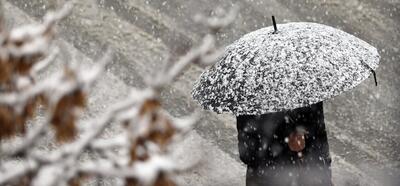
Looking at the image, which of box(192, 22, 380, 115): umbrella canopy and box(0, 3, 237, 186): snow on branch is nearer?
box(0, 3, 237, 186): snow on branch

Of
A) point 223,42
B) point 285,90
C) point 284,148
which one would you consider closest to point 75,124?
point 285,90

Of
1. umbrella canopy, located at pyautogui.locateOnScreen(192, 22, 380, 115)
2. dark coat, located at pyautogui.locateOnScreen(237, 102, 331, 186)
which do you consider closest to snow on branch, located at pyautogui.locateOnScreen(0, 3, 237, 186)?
umbrella canopy, located at pyautogui.locateOnScreen(192, 22, 380, 115)

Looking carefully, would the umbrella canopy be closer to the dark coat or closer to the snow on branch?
the dark coat

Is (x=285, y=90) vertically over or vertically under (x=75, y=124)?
over

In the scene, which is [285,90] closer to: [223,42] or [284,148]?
[284,148]

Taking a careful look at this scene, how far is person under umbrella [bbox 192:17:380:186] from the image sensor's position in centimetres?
384

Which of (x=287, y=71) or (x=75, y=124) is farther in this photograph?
(x=287, y=71)

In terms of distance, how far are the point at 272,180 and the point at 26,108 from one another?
8.25 ft

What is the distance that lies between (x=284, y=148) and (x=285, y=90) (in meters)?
0.47

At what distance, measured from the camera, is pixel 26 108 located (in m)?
1.93

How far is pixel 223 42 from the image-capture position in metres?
8.04

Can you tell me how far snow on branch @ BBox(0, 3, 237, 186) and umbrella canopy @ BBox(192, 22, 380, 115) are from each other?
6.27 ft

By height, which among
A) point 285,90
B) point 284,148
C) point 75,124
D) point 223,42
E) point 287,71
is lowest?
point 75,124

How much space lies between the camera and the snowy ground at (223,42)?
24.8ft
